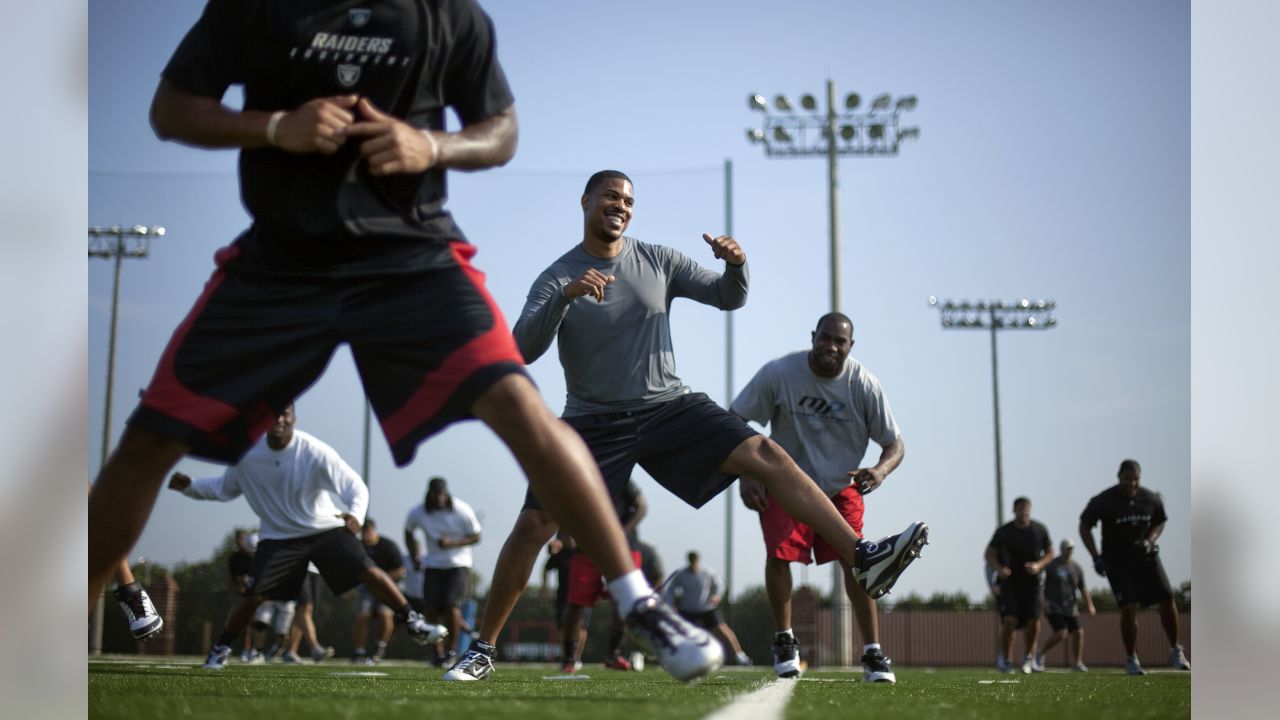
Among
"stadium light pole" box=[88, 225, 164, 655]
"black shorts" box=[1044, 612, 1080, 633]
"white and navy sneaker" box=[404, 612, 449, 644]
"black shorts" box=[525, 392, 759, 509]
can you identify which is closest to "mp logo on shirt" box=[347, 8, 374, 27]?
"black shorts" box=[525, 392, 759, 509]

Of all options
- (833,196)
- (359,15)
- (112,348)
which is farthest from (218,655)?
(833,196)

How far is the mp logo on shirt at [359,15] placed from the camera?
2.94 m

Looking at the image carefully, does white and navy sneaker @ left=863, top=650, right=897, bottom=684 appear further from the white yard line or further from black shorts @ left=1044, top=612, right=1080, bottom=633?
black shorts @ left=1044, top=612, right=1080, bottom=633

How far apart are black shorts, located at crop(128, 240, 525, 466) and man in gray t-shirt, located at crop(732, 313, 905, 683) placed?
3.62 m

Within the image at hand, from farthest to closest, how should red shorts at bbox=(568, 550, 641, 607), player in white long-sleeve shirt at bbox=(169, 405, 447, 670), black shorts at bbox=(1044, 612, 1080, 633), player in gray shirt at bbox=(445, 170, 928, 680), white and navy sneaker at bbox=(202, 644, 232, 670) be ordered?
1. black shorts at bbox=(1044, 612, 1080, 633)
2. red shorts at bbox=(568, 550, 641, 607)
3. white and navy sneaker at bbox=(202, 644, 232, 670)
4. player in white long-sleeve shirt at bbox=(169, 405, 447, 670)
5. player in gray shirt at bbox=(445, 170, 928, 680)

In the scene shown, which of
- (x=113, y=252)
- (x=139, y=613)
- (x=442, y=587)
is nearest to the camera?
(x=139, y=613)

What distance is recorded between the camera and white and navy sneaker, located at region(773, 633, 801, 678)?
5.92 m

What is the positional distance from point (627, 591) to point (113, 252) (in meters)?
10.4

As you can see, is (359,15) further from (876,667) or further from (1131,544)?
(1131,544)

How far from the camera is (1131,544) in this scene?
979 cm

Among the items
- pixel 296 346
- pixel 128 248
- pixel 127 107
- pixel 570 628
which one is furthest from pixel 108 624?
pixel 296 346

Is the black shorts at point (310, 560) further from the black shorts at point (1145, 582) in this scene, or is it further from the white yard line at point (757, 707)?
the black shorts at point (1145, 582)
